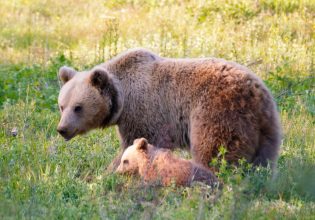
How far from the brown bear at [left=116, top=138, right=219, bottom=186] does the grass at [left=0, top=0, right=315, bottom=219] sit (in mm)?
148

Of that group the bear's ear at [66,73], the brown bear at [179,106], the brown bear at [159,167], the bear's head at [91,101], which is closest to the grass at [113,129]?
the brown bear at [159,167]

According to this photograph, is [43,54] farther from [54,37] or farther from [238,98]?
[238,98]

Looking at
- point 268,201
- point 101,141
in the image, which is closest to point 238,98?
point 268,201

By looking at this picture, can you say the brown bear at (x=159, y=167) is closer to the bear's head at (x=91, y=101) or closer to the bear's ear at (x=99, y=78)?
the bear's head at (x=91, y=101)

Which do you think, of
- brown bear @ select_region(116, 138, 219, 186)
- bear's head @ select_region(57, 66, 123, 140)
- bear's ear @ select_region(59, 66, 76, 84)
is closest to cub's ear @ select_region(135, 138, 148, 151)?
brown bear @ select_region(116, 138, 219, 186)

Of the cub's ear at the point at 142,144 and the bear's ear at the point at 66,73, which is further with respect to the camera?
the bear's ear at the point at 66,73

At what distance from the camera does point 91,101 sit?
296 inches

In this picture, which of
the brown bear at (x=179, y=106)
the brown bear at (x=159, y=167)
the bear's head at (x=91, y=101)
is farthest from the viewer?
the bear's head at (x=91, y=101)

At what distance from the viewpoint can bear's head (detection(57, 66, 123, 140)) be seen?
A: 7477mm

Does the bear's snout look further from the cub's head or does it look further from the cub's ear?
the cub's ear

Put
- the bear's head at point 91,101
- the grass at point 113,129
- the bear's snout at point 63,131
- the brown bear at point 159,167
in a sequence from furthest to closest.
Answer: the bear's head at point 91,101, the bear's snout at point 63,131, the brown bear at point 159,167, the grass at point 113,129

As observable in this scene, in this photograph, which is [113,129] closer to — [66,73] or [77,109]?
[66,73]

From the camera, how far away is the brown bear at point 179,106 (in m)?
6.86

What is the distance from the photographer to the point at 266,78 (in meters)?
11.3
